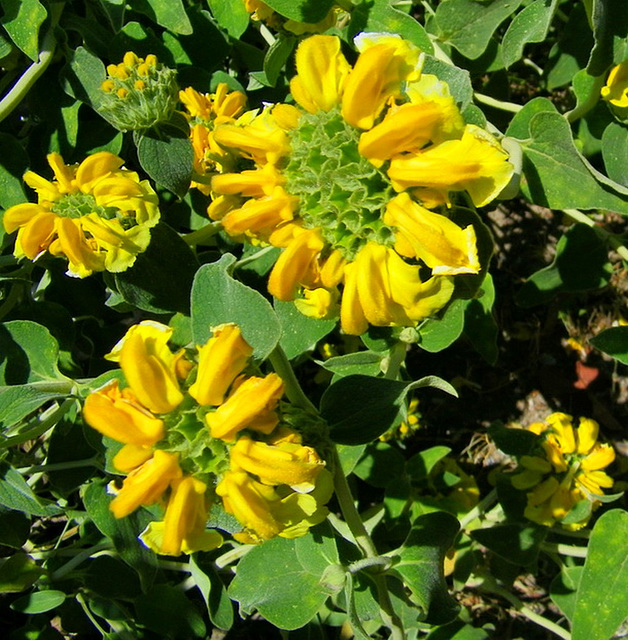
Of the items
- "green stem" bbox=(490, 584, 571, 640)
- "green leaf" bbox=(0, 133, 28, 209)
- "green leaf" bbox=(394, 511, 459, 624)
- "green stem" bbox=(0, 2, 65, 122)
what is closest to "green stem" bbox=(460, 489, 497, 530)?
"green stem" bbox=(490, 584, 571, 640)

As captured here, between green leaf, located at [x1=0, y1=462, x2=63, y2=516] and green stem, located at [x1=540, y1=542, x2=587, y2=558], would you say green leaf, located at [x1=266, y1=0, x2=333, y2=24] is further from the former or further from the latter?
green stem, located at [x1=540, y1=542, x2=587, y2=558]

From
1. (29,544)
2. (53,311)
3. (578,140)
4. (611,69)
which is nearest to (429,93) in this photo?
(611,69)

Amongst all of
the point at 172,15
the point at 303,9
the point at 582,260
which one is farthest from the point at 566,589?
the point at 172,15

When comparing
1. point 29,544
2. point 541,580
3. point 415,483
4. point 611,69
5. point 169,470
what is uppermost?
point 611,69

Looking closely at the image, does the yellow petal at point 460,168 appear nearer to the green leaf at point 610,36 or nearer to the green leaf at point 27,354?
the green leaf at point 610,36

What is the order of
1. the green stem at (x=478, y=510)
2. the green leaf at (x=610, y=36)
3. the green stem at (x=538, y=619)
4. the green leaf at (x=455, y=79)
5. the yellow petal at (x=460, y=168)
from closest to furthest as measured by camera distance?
the yellow petal at (x=460, y=168) < the green leaf at (x=455, y=79) < the green leaf at (x=610, y=36) < the green stem at (x=538, y=619) < the green stem at (x=478, y=510)

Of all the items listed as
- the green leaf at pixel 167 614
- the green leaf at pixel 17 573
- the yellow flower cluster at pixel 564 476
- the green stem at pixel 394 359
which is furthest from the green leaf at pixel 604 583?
the green leaf at pixel 17 573

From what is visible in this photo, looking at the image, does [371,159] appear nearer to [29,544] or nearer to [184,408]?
[184,408]
